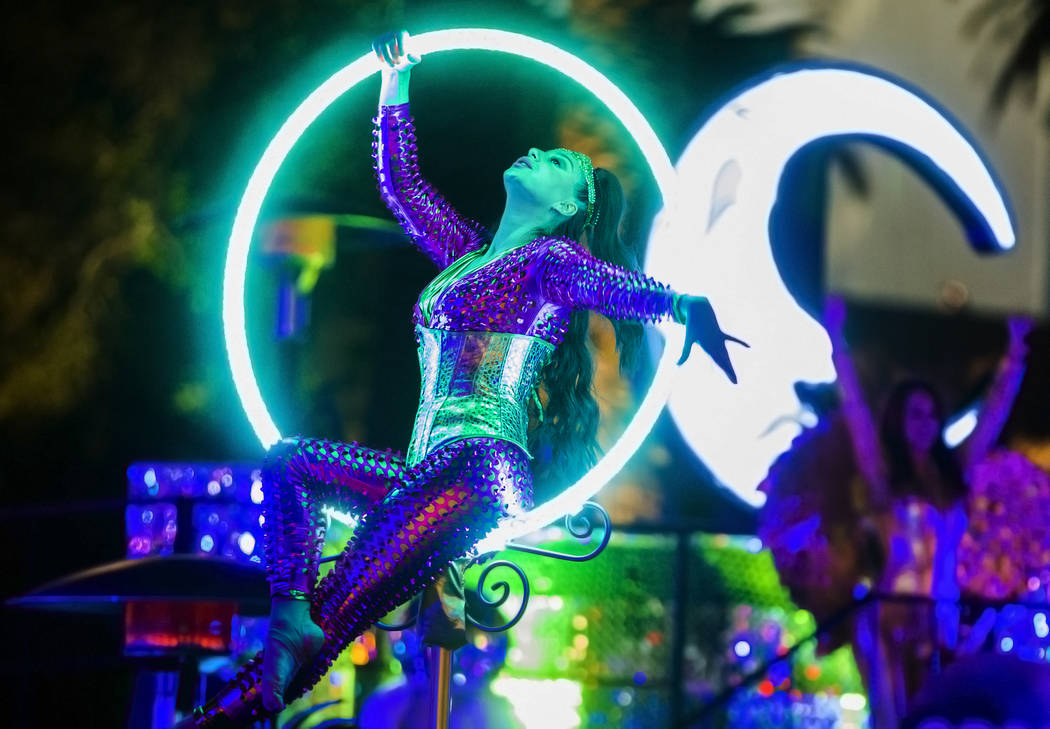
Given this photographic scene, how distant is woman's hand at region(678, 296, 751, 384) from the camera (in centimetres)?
269

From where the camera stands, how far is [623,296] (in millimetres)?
2875

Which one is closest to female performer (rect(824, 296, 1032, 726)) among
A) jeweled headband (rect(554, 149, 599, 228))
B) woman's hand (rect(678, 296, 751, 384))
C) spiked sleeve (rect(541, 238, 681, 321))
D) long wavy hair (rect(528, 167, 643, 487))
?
long wavy hair (rect(528, 167, 643, 487))

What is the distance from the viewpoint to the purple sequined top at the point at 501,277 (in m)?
2.90

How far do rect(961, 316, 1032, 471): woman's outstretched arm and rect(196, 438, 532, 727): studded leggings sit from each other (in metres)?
4.92

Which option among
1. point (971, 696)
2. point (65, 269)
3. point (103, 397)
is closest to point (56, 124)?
point (65, 269)

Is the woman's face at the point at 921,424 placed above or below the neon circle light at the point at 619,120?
above

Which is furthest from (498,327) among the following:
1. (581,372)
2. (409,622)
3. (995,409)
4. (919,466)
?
(995,409)

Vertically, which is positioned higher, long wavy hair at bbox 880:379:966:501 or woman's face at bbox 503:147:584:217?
long wavy hair at bbox 880:379:966:501

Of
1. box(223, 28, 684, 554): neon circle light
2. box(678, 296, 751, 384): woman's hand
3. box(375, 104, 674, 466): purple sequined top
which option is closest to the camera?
box(678, 296, 751, 384): woman's hand

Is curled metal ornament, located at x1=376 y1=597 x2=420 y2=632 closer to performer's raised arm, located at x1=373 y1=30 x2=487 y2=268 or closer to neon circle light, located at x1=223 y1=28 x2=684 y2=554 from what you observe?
neon circle light, located at x1=223 y1=28 x2=684 y2=554

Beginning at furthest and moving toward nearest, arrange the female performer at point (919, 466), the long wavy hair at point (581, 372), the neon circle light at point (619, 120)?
the female performer at point (919, 466), the long wavy hair at point (581, 372), the neon circle light at point (619, 120)

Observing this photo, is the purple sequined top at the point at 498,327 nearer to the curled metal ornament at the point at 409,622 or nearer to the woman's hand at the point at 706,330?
the woman's hand at the point at 706,330

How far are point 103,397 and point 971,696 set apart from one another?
4.74 meters

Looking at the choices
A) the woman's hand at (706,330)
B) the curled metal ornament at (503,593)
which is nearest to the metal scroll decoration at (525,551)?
the curled metal ornament at (503,593)
